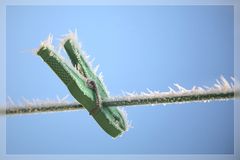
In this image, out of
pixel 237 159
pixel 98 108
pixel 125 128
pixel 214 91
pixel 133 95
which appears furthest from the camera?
pixel 237 159

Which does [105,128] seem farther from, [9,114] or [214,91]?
[214,91]

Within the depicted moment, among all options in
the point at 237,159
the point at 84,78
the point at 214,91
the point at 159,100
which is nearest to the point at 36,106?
the point at 84,78

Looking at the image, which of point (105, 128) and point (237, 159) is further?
point (237, 159)

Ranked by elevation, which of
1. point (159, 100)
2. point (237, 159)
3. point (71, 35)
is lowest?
point (237, 159)

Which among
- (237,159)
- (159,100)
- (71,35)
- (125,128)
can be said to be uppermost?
(71,35)

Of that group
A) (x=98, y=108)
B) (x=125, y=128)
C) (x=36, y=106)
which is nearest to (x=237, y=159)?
(x=125, y=128)

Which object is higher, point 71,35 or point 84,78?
point 71,35

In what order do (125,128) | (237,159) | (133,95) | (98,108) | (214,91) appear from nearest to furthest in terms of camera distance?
(214,91) < (133,95) < (98,108) < (125,128) < (237,159)

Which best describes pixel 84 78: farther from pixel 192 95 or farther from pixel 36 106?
pixel 192 95
